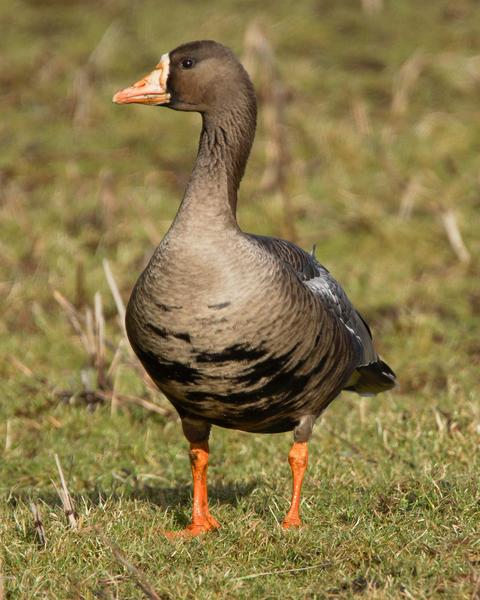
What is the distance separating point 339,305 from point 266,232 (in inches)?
203

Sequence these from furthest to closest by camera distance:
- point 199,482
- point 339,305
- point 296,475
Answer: point 339,305 < point 199,482 < point 296,475

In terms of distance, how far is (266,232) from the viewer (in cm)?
1040

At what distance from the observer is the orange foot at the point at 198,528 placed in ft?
15.6

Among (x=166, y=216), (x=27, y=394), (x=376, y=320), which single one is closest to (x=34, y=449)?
(x=27, y=394)

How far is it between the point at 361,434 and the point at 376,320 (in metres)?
2.57

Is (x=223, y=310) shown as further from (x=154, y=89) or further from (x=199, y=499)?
(x=154, y=89)

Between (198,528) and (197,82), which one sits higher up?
(197,82)

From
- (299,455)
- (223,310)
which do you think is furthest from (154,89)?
(299,455)

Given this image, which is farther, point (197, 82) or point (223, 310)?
point (197, 82)

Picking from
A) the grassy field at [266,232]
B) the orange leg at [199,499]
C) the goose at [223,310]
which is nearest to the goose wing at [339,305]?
the goose at [223,310]

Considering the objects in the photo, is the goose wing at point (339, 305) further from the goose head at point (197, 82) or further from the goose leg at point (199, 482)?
the goose leg at point (199, 482)

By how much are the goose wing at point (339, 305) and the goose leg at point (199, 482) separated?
0.85 m

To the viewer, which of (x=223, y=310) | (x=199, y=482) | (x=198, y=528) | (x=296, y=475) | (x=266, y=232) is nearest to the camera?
(x=223, y=310)

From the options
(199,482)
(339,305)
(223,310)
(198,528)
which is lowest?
(198,528)
